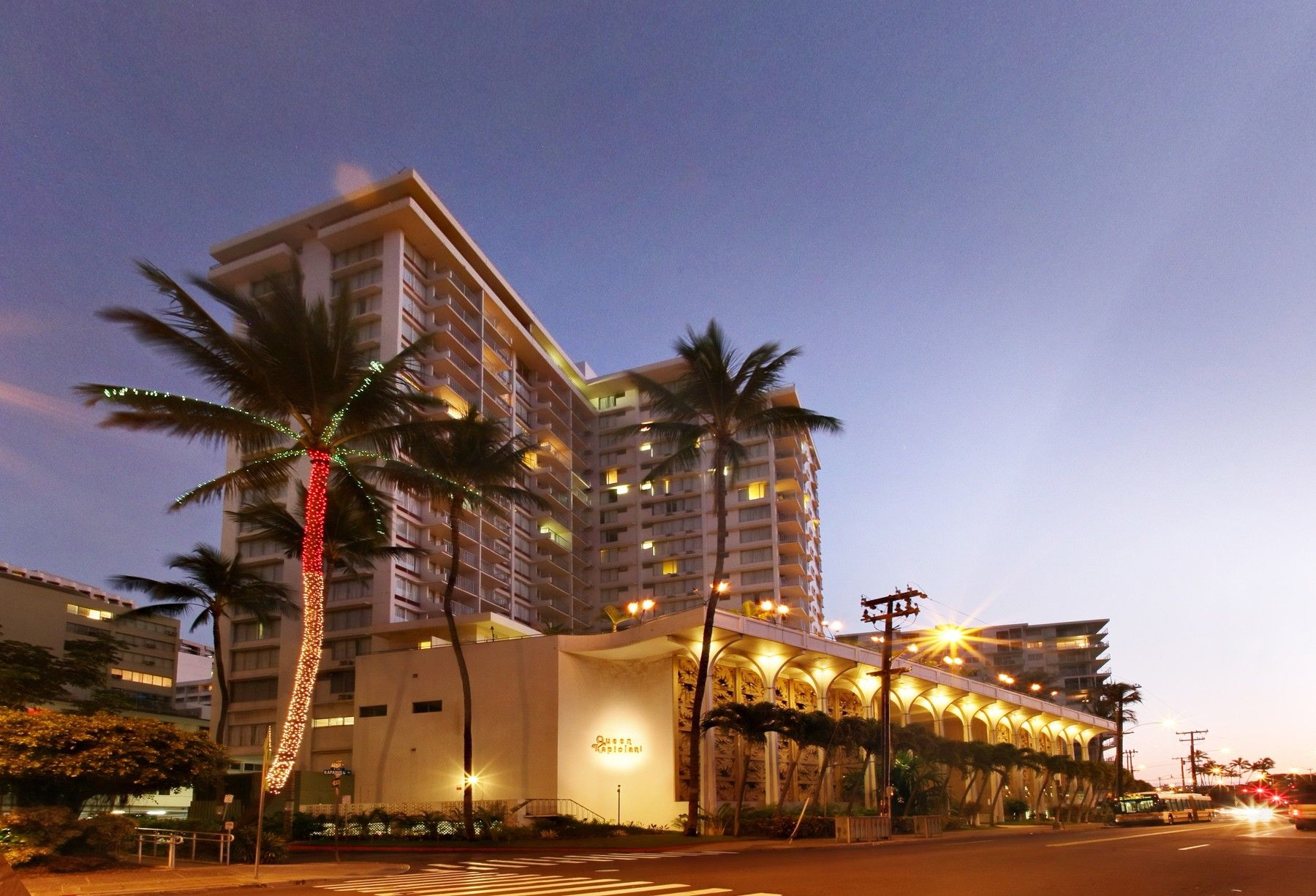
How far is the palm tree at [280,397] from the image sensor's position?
27.1 meters

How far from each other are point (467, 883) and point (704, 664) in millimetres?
20658

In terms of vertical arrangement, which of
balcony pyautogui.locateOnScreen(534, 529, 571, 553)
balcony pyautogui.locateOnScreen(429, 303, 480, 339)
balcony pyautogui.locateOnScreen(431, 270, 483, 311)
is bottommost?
balcony pyautogui.locateOnScreen(534, 529, 571, 553)

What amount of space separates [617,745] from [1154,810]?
37239 millimetres

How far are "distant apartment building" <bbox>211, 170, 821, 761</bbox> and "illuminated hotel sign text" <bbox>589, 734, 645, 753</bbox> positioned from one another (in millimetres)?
10990

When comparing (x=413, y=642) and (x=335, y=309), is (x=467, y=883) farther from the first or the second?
(x=413, y=642)

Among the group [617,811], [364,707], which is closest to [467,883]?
[617,811]

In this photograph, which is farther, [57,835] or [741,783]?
[741,783]

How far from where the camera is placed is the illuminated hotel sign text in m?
45.8

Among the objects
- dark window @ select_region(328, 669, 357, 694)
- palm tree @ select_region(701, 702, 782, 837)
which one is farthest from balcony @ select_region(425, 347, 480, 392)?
palm tree @ select_region(701, 702, 782, 837)

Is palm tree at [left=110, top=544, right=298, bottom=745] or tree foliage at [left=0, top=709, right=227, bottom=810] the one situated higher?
palm tree at [left=110, top=544, right=298, bottom=745]

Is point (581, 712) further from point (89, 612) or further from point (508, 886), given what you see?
point (89, 612)

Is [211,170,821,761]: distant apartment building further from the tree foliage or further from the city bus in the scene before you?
the city bus

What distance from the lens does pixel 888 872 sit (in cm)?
2038

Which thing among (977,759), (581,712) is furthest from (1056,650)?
(581,712)
